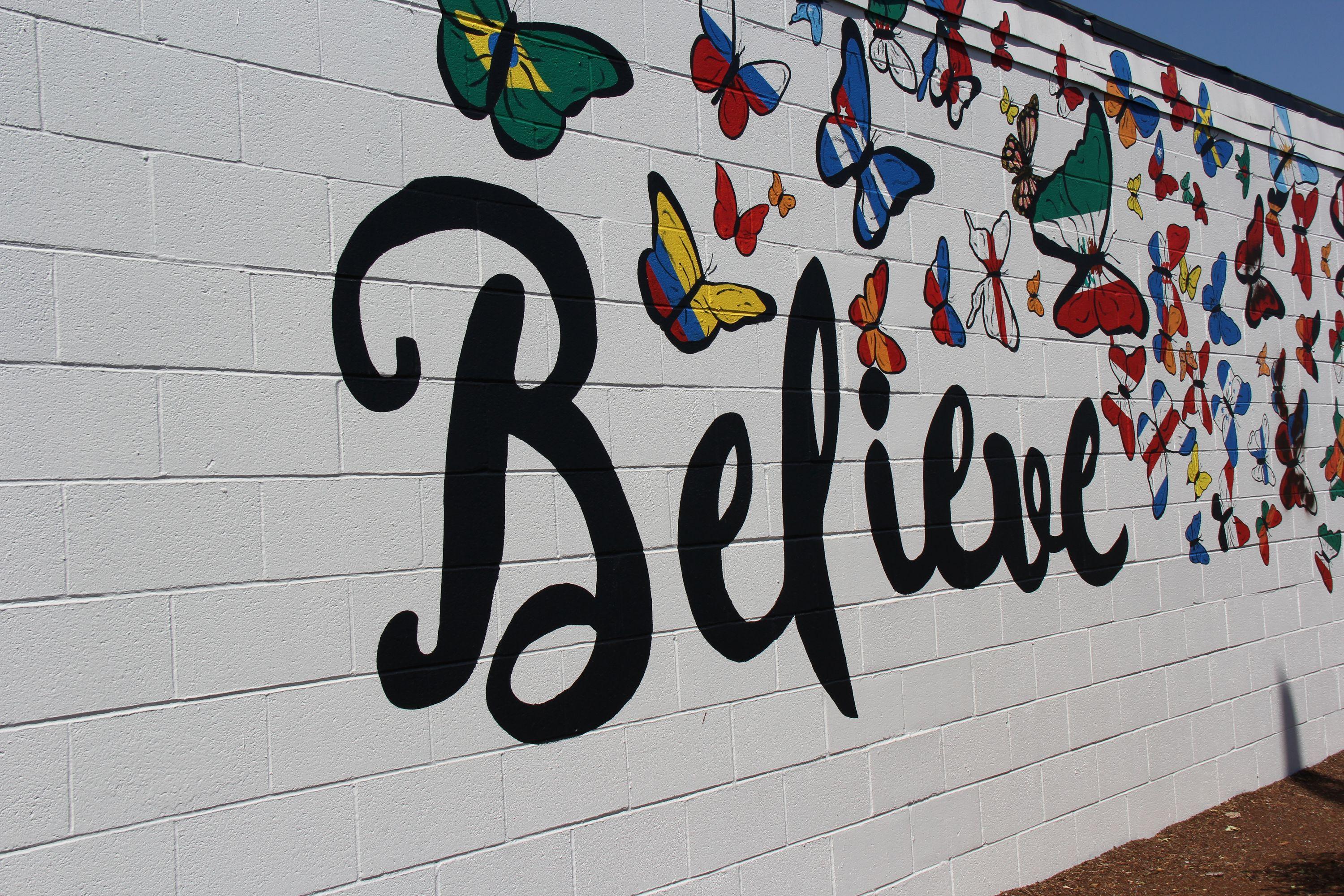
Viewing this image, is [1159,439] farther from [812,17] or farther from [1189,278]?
[812,17]

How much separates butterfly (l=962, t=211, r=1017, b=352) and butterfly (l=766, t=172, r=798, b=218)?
3.15 ft

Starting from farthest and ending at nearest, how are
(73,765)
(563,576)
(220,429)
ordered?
1. (563,576)
2. (220,429)
3. (73,765)

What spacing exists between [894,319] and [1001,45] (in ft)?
4.61

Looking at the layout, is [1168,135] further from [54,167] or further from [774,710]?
[54,167]

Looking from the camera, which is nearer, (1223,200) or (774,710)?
(774,710)

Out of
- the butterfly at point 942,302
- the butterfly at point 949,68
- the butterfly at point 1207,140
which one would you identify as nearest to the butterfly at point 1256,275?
the butterfly at point 1207,140

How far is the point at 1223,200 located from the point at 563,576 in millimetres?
4348

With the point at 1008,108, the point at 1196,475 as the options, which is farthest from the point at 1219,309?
the point at 1008,108

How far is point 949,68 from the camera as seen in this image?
4.21 meters

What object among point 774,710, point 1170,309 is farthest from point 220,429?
point 1170,309

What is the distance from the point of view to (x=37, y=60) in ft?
7.44

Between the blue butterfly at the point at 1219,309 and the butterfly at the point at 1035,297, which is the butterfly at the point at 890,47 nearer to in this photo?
the butterfly at the point at 1035,297

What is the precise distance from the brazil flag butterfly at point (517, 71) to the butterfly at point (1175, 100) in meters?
3.38

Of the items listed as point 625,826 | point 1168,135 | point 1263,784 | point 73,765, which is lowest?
point 1263,784
